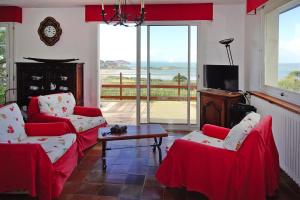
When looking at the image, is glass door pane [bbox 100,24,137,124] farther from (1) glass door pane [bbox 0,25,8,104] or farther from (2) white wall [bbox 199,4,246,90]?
(1) glass door pane [bbox 0,25,8,104]

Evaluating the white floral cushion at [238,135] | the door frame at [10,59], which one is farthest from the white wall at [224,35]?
the door frame at [10,59]

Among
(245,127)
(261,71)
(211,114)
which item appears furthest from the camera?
(211,114)

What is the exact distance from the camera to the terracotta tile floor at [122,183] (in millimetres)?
2975

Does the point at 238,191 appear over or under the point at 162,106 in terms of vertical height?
under

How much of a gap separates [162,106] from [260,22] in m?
2.55

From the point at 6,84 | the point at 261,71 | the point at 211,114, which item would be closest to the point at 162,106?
the point at 211,114

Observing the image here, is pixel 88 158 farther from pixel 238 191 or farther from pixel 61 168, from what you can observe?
pixel 238 191

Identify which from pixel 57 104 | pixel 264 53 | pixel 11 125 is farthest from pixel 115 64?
pixel 11 125

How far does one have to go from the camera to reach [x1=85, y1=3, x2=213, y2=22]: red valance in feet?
18.7

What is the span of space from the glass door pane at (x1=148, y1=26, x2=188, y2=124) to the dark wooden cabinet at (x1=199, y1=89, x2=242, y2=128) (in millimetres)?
875

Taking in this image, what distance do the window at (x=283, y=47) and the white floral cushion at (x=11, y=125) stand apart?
315cm

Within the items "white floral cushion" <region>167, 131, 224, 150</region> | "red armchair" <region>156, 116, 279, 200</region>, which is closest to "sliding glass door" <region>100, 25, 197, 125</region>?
"white floral cushion" <region>167, 131, 224, 150</region>

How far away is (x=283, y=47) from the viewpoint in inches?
153

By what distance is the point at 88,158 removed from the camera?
4.21 m
